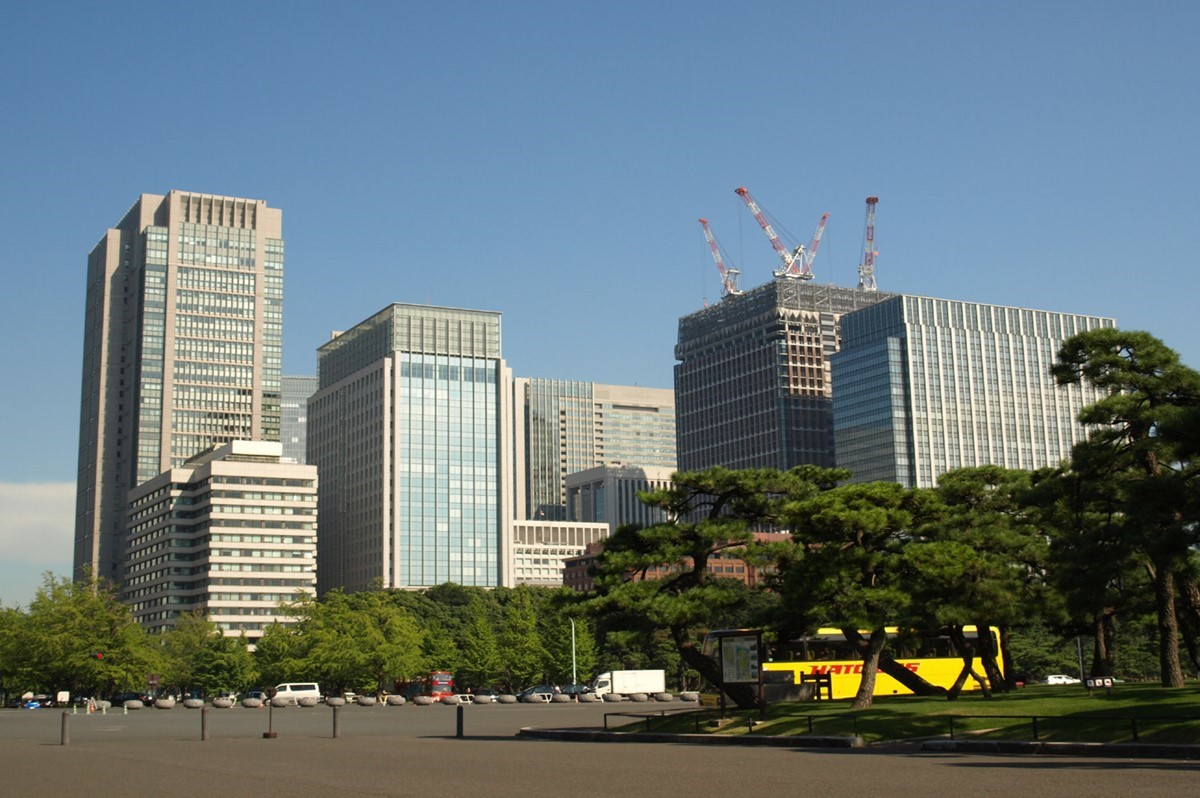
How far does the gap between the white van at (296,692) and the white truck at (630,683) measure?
26632 millimetres

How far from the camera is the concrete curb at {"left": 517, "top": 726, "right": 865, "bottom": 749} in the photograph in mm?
37338

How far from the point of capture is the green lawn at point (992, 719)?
32.8 m

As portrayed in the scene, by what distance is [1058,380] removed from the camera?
4756cm

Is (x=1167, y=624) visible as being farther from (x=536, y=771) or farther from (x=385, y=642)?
(x=385, y=642)

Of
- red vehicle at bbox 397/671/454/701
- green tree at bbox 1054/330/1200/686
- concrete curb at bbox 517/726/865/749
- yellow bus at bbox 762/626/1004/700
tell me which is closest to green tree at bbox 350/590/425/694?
red vehicle at bbox 397/671/454/701

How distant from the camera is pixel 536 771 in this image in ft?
96.8

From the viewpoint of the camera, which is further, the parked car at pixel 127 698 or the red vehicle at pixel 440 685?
the parked car at pixel 127 698

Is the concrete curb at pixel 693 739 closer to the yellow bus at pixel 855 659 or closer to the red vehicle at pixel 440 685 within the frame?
the yellow bus at pixel 855 659

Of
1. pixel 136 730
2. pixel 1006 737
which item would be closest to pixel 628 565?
pixel 1006 737

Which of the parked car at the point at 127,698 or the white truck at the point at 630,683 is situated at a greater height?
the white truck at the point at 630,683

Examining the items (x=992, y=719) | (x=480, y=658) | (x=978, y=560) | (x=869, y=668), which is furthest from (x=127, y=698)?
(x=992, y=719)

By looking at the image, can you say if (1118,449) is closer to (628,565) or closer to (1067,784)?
(628,565)

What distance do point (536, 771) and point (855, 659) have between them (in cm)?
3801

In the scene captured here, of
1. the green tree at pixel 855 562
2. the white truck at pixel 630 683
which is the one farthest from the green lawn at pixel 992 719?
the white truck at pixel 630 683
